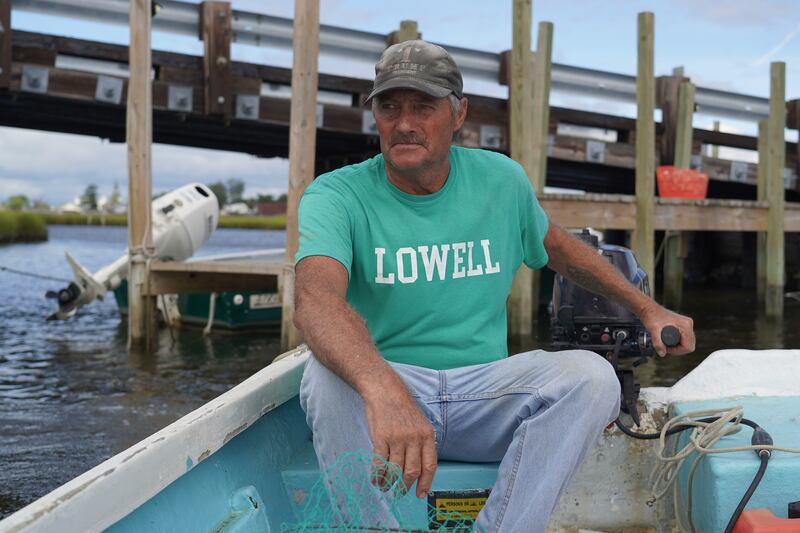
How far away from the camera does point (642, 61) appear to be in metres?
10.1

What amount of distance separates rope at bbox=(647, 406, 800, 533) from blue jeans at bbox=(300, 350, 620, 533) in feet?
1.31

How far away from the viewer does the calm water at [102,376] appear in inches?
237

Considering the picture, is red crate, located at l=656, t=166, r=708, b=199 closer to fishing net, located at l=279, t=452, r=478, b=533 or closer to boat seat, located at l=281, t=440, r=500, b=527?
boat seat, located at l=281, t=440, r=500, b=527

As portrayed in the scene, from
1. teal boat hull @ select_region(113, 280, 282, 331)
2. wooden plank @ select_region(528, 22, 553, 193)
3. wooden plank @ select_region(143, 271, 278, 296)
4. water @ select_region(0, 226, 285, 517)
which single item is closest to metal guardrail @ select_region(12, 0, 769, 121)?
wooden plank @ select_region(528, 22, 553, 193)

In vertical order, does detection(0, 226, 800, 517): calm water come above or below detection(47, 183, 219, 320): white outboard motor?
below

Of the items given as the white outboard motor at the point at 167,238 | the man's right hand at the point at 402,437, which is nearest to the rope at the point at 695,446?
the man's right hand at the point at 402,437

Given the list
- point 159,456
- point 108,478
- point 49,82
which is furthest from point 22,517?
point 49,82

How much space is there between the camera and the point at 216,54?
10336 millimetres

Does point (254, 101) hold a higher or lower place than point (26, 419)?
higher

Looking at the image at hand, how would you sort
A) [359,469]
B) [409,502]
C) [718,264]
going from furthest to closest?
[718,264], [409,502], [359,469]

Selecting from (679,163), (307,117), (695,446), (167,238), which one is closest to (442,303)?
(695,446)

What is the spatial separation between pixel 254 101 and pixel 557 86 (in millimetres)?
5013

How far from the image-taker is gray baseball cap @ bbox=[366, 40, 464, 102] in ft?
7.13

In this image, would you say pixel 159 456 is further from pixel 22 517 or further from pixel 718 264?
pixel 718 264
